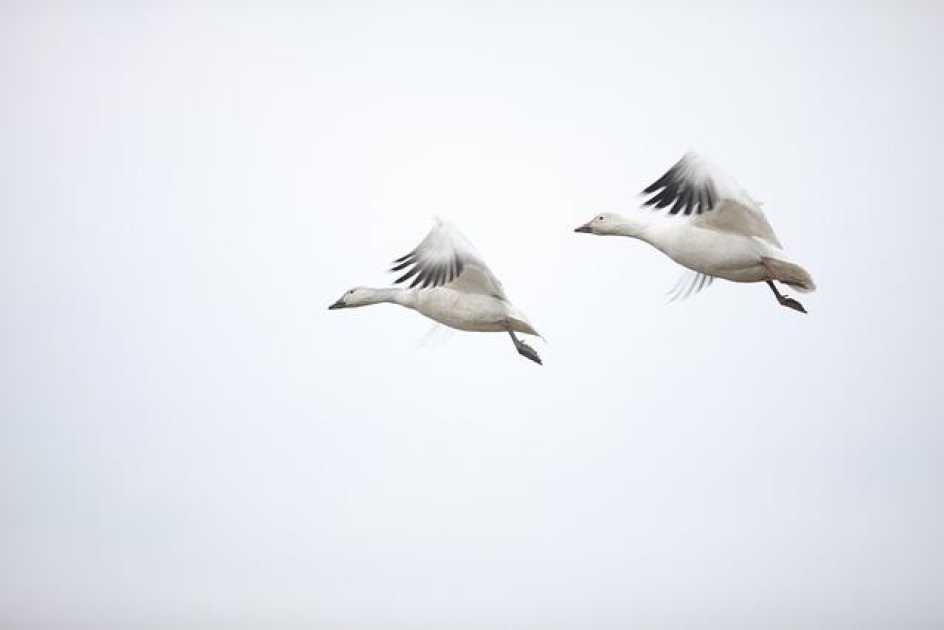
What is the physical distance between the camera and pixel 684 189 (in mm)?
23375

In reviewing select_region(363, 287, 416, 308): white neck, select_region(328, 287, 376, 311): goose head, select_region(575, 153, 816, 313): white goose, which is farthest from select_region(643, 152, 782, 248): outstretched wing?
select_region(328, 287, 376, 311): goose head

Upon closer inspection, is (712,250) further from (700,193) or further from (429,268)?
(429,268)

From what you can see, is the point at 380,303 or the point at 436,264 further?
the point at 380,303

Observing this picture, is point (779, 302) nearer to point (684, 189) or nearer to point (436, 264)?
point (684, 189)

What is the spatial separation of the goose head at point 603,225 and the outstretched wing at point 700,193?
3.72 ft

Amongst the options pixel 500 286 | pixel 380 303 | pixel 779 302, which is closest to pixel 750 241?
pixel 779 302

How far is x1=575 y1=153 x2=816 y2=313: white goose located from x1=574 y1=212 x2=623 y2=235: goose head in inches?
7.9

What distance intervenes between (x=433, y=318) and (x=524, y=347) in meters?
0.96

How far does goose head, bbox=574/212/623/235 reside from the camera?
2458 cm

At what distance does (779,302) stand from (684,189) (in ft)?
4.93

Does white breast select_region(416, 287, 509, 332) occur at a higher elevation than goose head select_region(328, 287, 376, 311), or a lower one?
→ lower

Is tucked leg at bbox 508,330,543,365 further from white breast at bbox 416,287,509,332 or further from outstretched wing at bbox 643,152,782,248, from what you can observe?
outstretched wing at bbox 643,152,782,248

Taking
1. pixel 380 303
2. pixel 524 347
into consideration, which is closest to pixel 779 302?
pixel 524 347

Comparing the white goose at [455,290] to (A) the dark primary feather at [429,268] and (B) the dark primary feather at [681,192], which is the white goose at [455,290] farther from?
(B) the dark primary feather at [681,192]
